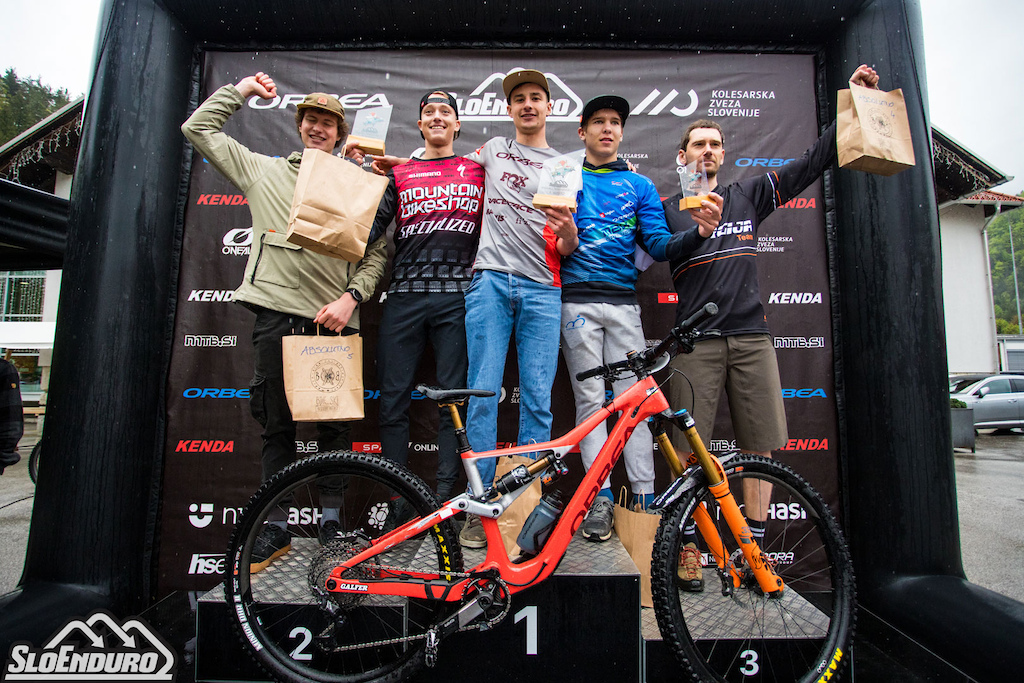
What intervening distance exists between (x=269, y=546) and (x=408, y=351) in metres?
1.11

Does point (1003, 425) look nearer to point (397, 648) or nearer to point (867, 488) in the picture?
point (867, 488)

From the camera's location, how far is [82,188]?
8.84 feet

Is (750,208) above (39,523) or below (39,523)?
above

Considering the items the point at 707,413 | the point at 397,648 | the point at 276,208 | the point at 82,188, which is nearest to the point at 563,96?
the point at 276,208

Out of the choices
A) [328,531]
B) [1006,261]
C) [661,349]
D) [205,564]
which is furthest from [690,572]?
[1006,261]

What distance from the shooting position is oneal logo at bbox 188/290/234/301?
3176 mm

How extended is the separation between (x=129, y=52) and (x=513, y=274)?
103 inches

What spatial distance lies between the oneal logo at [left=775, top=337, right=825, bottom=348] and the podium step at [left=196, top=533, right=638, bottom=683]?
6.64ft

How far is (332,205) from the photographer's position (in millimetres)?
2227

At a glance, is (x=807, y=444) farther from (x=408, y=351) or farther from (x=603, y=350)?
(x=408, y=351)

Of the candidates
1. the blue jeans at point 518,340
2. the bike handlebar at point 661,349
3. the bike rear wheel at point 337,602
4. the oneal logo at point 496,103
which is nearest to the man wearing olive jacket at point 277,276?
the bike rear wheel at point 337,602

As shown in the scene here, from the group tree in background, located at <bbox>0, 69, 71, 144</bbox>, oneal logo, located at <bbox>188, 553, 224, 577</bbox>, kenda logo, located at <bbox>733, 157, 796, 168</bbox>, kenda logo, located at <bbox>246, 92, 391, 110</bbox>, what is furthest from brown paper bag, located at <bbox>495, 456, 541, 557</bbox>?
tree in background, located at <bbox>0, 69, 71, 144</bbox>

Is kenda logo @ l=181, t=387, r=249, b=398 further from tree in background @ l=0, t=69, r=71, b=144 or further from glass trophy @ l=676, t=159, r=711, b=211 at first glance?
tree in background @ l=0, t=69, r=71, b=144

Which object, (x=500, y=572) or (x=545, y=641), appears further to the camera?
(x=545, y=641)
